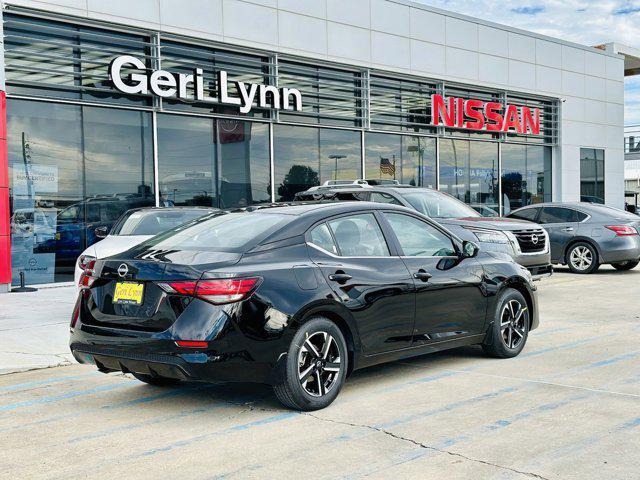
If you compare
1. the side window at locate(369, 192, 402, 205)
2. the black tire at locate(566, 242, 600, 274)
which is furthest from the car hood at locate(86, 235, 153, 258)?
the black tire at locate(566, 242, 600, 274)

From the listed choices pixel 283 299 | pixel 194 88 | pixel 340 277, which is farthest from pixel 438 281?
pixel 194 88

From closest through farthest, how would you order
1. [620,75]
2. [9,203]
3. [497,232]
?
[497,232]
[9,203]
[620,75]

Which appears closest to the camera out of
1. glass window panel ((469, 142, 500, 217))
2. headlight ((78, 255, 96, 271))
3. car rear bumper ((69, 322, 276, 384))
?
car rear bumper ((69, 322, 276, 384))

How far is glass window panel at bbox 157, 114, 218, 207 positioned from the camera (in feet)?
55.9

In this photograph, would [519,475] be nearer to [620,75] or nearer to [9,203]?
[9,203]

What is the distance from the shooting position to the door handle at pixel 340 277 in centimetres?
576

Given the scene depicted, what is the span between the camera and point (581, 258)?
1639 cm

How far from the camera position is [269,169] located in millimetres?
19172

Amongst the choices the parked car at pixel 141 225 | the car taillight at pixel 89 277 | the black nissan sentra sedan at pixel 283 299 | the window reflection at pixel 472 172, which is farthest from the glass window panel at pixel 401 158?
the car taillight at pixel 89 277

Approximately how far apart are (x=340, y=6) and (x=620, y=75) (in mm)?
15547

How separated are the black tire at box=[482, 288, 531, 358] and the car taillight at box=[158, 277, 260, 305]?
2.97 m

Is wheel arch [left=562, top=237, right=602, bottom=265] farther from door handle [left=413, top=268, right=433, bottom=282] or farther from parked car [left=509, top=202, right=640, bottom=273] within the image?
door handle [left=413, top=268, right=433, bottom=282]

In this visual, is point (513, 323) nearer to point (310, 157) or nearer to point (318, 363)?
point (318, 363)

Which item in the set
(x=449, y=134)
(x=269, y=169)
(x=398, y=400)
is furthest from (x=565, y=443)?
(x=449, y=134)
